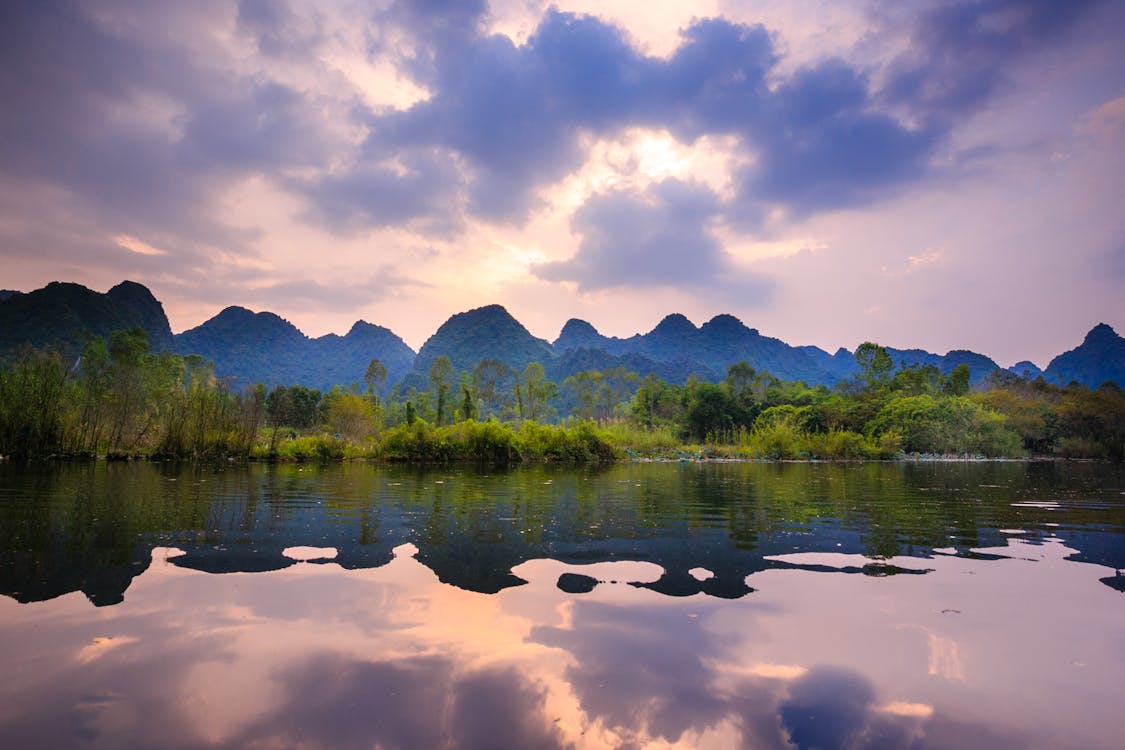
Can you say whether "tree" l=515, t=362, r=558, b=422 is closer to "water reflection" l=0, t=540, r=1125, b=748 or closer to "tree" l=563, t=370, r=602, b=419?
"tree" l=563, t=370, r=602, b=419

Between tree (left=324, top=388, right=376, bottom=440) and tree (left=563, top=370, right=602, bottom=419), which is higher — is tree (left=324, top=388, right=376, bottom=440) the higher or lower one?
the lower one

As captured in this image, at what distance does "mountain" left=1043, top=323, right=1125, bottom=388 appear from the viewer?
187075 millimetres

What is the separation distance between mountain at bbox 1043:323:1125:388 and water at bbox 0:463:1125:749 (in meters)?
237

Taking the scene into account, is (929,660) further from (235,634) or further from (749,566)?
(235,634)

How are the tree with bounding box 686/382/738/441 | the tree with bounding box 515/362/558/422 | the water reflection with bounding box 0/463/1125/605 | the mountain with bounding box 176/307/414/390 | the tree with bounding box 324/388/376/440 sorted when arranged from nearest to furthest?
1. the water reflection with bounding box 0/463/1125/605
2. the tree with bounding box 324/388/376/440
3. the tree with bounding box 686/382/738/441
4. the tree with bounding box 515/362/558/422
5. the mountain with bounding box 176/307/414/390

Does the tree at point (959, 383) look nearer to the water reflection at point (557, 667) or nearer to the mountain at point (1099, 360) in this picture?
the water reflection at point (557, 667)

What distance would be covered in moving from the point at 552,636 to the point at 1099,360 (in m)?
260

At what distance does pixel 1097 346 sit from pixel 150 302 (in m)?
288

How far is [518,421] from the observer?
42969 mm

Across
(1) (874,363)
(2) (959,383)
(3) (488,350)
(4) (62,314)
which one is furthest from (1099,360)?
(4) (62,314)

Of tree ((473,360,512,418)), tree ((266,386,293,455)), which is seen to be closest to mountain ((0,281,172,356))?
tree ((266,386,293,455))

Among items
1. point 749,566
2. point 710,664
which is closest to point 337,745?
point 710,664

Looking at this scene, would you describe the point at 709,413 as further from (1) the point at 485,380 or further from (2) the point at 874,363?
(1) the point at 485,380

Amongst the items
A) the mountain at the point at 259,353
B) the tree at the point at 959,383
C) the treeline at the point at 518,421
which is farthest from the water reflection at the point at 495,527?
the mountain at the point at 259,353
